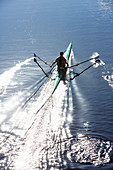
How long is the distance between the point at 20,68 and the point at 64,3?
55.7 m

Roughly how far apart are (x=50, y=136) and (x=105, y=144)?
454 cm

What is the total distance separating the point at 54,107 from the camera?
2095 centimetres

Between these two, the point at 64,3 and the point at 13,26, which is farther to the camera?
the point at 64,3

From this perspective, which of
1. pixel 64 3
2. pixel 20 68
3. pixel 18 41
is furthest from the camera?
pixel 64 3

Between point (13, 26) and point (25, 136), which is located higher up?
point (13, 26)

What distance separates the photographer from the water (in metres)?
15.0

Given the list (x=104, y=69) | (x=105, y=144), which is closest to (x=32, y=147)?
(x=105, y=144)

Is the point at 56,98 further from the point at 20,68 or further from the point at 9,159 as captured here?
the point at 20,68

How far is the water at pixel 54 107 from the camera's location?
15016 millimetres

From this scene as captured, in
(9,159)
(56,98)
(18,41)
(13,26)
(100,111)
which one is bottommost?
(9,159)

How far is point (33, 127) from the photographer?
57.6 feet

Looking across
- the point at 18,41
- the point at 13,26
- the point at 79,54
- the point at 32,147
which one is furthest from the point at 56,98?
the point at 13,26

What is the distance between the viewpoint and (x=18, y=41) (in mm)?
46188

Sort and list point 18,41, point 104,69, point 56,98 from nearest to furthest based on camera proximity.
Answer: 1. point 56,98
2. point 104,69
3. point 18,41
